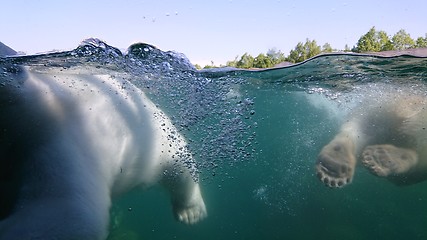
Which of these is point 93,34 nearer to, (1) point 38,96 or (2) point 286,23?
(1) point 38,96

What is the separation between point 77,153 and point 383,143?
18.2ft

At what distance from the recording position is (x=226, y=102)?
24.5 feet

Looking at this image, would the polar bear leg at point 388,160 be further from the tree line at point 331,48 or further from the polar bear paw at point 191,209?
the polar bear paw at point 191,209

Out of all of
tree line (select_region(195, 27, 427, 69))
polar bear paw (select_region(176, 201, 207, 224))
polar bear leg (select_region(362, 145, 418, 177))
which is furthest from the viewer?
polar bear leg (select_region(362, 145, 418, 177))

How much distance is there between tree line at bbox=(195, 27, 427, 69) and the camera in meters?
5.38

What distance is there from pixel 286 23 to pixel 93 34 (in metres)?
2.21

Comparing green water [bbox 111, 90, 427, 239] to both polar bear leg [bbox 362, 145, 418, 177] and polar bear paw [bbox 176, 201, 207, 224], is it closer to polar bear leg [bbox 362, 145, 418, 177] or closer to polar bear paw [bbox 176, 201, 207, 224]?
polar bear leg [bbox 362, 145, 418, 177]

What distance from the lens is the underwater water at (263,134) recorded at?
587cm

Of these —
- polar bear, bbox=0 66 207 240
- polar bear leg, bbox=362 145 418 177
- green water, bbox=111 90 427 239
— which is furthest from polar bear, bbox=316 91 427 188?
polar bear, bbox=0 66 207 240

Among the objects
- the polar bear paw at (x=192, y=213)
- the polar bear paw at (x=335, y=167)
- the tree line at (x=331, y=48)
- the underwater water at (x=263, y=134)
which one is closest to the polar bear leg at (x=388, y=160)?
the underwater water at (x=263, y=134)

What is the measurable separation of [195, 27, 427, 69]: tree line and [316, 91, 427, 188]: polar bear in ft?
5.04

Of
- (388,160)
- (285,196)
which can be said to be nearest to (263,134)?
(285,196)

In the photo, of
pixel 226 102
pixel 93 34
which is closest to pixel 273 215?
pixel 226 102

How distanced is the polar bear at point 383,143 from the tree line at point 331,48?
5.04 ft
